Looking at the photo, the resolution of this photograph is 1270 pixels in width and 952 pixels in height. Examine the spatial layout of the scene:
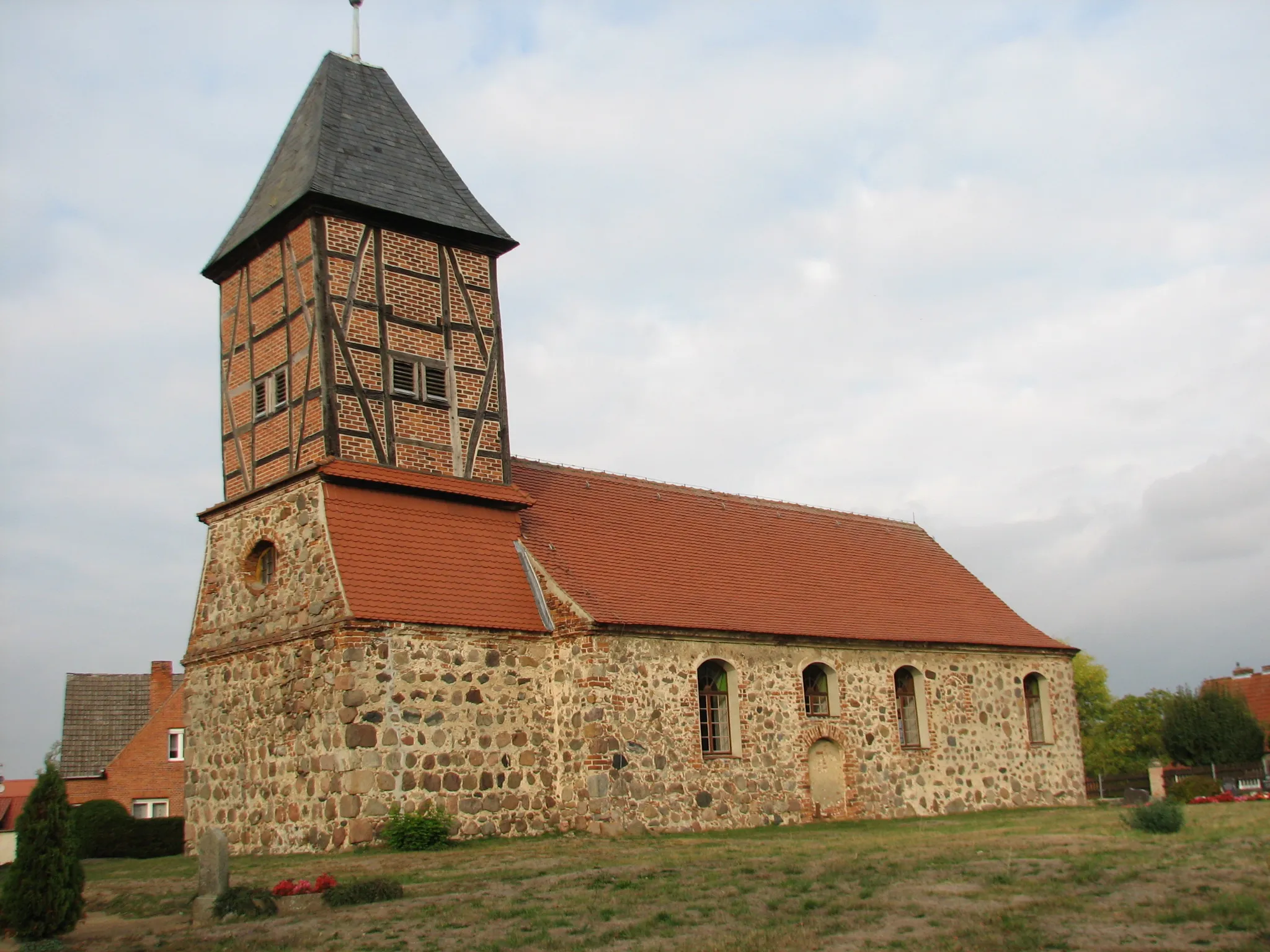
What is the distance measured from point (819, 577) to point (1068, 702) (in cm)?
695

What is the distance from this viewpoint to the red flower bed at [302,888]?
1225cm

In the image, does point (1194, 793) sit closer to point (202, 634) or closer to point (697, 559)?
point (697, 559)

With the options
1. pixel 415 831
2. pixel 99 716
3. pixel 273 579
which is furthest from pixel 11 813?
pixel 415 831

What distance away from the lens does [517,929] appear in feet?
33.1

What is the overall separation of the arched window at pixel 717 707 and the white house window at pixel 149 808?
76.9ft

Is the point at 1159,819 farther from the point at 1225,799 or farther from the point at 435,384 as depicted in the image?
the point at 435,384

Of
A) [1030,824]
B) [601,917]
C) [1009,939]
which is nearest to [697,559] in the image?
[1030,824]

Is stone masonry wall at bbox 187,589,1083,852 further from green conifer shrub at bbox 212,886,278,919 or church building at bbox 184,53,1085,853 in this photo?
green conifer shrub at bbox 212,886,278,919

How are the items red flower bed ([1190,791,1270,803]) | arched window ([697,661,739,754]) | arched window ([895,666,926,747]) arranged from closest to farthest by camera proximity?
red flower bed ([1190,791,1270,803]) → arched window ([697,661,739,754]) → arched window ([895,666,926,747])

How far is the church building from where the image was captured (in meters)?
18.0

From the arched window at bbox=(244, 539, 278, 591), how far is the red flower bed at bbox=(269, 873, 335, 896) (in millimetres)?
7975

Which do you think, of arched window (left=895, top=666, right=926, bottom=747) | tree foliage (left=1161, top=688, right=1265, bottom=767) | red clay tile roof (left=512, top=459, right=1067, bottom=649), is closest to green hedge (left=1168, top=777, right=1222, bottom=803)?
arched window (left=895, top=666, right=926, bottom=747)

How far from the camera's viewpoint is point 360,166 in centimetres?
2083

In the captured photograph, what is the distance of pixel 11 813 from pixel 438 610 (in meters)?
28.4
